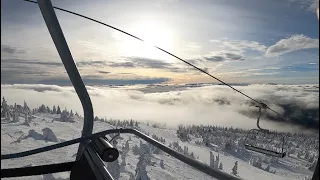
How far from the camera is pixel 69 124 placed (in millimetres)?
197250

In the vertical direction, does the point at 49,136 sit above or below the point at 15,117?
below

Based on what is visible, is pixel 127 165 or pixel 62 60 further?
pixel 127 165

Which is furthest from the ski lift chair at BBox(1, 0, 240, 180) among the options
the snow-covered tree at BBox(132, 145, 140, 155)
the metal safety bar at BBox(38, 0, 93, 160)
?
the snow-covered tree at BBox(132, 145, 140, 155)

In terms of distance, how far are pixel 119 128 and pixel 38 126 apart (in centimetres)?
20464

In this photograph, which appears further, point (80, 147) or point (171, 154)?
point (80, 147)

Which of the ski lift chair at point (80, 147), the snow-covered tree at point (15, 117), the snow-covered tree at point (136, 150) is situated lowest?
the snow-covered tree at point (136, 150)

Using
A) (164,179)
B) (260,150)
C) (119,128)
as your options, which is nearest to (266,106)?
(260,150)

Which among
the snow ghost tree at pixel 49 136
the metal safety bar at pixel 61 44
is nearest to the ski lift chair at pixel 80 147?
the metal safety bar at pixel 61 44

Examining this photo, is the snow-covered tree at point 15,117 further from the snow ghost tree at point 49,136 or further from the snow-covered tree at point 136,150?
the snow-covered tree at point 136,150

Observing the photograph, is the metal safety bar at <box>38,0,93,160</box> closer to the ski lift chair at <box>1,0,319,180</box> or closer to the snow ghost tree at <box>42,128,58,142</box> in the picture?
the ski lift chair at <box>1,0,319,180</box>

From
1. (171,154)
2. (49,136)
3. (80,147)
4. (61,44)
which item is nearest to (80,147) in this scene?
(80,147)

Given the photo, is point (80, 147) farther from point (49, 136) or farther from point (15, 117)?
point (15, 117)

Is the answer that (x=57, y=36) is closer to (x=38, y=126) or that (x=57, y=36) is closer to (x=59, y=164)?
(x=59, y=164)

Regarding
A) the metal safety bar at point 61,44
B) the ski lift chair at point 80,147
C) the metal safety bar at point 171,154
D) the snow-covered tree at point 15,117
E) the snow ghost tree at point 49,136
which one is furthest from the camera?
the snow-covered tree at point 15,117
